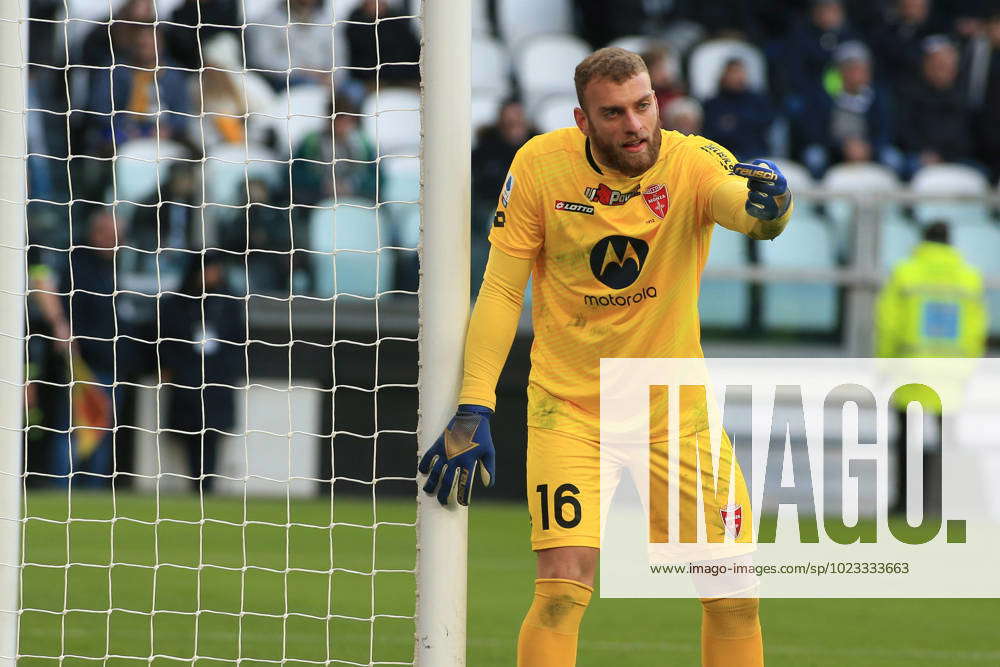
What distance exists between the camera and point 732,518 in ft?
14.1

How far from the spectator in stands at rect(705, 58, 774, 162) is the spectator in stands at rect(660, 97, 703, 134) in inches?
25.2

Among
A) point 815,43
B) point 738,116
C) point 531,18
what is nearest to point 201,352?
point 738,116

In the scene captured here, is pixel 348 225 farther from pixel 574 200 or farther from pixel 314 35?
pixel 574 200

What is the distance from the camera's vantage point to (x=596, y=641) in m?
6.70

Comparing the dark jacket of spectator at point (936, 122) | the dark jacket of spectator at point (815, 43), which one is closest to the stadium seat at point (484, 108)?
the dark jacket of spectator at point (815, 43)

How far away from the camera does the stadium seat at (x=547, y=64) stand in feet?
46.2

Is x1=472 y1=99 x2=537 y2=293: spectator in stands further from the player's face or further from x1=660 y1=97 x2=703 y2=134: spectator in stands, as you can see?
the player's face

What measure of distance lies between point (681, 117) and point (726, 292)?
54.3 inches

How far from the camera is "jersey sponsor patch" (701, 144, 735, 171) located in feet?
13.9

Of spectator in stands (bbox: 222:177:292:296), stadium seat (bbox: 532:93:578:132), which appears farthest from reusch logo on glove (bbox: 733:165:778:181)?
stadium seat (bbox: 532:93:578:132)

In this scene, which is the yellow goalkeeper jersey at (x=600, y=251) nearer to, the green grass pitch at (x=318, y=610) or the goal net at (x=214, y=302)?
the green grass pitch at (x=318, y=610)

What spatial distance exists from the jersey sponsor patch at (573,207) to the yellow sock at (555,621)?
101cm

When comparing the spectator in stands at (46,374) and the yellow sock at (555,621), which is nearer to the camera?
the yellow sock at (555,621)

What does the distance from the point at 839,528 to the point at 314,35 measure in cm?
572
